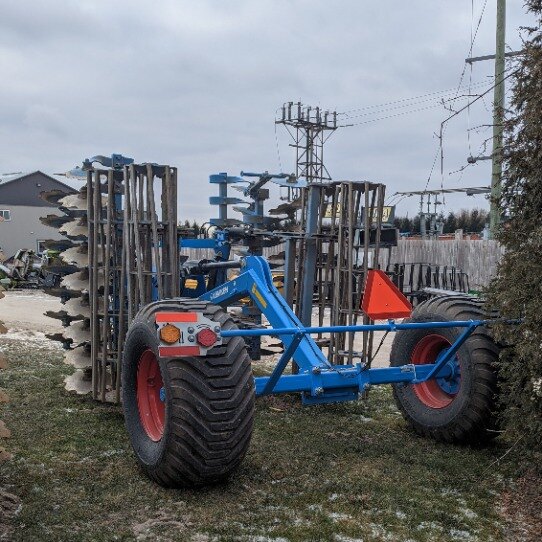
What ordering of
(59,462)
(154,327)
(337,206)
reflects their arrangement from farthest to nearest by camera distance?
1. (337,206)
2. (59,462)
3. (154,327)

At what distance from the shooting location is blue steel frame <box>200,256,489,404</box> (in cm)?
527

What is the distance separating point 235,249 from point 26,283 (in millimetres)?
20449

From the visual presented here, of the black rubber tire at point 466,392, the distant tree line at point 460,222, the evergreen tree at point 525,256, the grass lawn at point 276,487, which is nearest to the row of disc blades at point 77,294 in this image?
the grass lawn at point 276,487

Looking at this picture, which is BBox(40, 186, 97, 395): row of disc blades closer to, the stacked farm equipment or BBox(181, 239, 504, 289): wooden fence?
the stacked farm equipment

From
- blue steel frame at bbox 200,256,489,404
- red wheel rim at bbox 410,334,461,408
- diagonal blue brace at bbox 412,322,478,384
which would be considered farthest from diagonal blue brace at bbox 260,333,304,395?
red wheel rim at bbox 410,334,461,408

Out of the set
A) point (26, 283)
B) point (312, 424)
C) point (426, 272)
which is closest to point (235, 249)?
point (312, 424)

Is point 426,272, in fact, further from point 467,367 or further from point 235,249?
point 467,367

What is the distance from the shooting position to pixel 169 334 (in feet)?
15.4

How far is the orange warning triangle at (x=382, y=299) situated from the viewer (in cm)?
551

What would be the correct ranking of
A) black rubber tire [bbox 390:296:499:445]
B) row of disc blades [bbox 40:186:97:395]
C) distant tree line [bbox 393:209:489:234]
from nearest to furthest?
black rubber tire [bbox 390:296:499:445] < row of disc blades [bbox 40:186:97:395] < distant tree line [bbox 393:209:489:234]

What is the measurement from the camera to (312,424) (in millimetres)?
6855

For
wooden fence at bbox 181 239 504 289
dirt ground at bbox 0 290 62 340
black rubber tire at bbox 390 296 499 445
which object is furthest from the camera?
wooden fence at bbox 181 239 504 289

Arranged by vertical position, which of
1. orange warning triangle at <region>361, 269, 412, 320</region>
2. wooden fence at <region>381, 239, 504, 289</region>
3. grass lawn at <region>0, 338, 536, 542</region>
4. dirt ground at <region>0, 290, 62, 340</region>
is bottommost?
grass lawn at <region>0, 338, 536, 542</region>

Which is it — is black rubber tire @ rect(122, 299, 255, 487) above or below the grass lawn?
above
